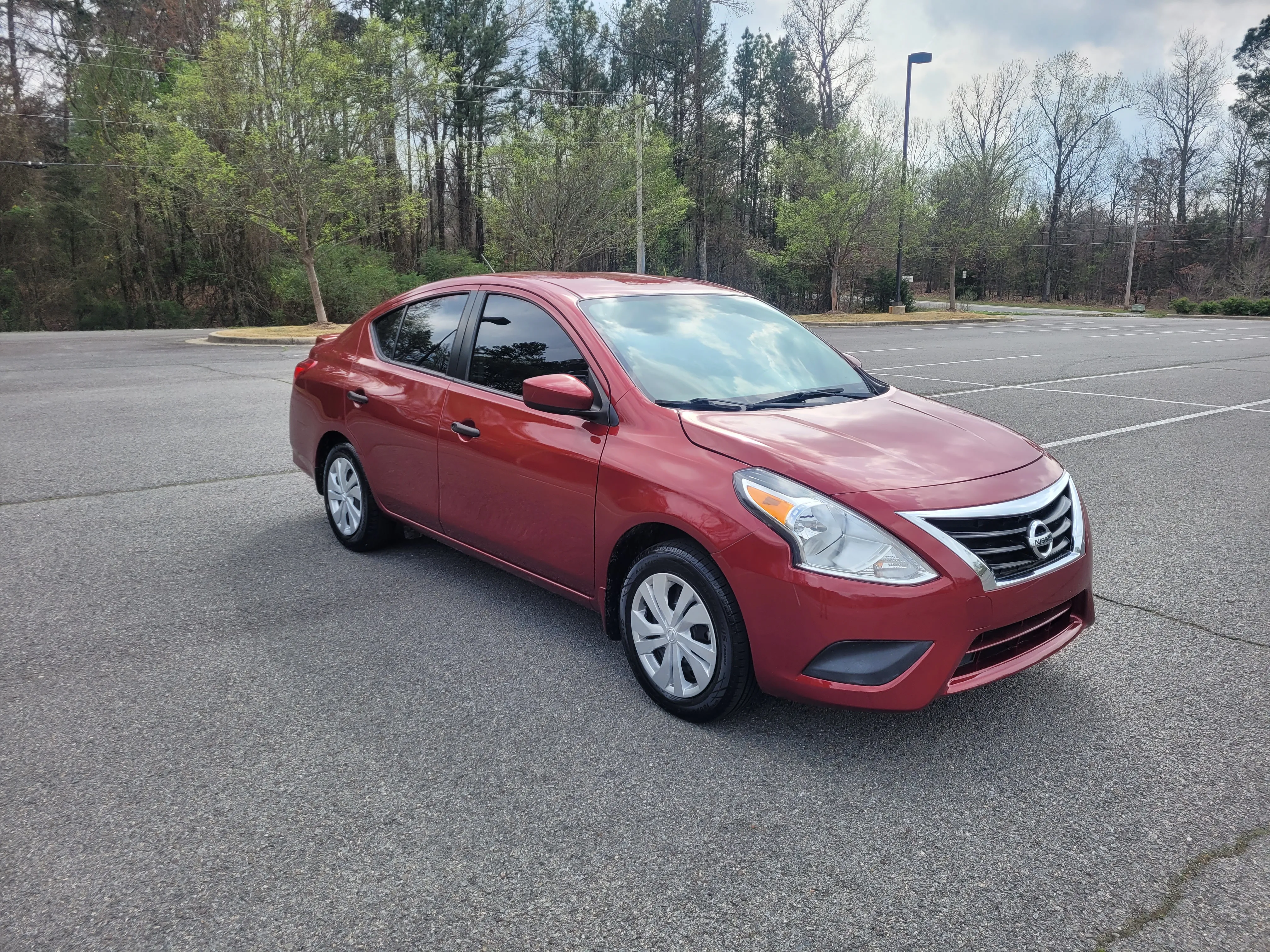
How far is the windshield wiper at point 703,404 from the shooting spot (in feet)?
11.7

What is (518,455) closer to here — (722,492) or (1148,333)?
(722,492)

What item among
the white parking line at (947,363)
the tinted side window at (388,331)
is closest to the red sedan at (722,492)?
the tinted side window at (388,331)

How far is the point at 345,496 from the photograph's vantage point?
5316 mm

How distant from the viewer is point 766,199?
50.2 m

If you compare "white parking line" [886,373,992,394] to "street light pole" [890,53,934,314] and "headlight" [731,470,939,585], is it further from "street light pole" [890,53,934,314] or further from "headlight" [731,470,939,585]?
"street light pole" [890,53,934,314]

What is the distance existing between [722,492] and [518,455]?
1154mm

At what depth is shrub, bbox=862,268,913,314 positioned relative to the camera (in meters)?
45.0

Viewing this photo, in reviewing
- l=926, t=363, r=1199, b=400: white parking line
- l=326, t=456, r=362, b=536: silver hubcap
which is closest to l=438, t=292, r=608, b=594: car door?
l=326, t=456, r=362, b=536: silver hubcap

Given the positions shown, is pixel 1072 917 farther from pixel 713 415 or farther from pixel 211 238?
pixel 211 238

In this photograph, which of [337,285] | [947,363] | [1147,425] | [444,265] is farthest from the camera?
[444,265]

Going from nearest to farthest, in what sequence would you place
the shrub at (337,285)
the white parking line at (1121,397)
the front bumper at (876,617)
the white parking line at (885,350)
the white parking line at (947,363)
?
the front bumper at (876,617) → the white parking line at (1121,397) → the white parking line at (947,363) → the white parking line at (885,350) → the shrub at (337,285)

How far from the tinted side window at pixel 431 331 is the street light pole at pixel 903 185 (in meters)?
37.2

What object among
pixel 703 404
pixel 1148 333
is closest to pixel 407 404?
pixel 703 404

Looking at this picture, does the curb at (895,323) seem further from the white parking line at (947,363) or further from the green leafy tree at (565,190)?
the white parking line at (947,363)
